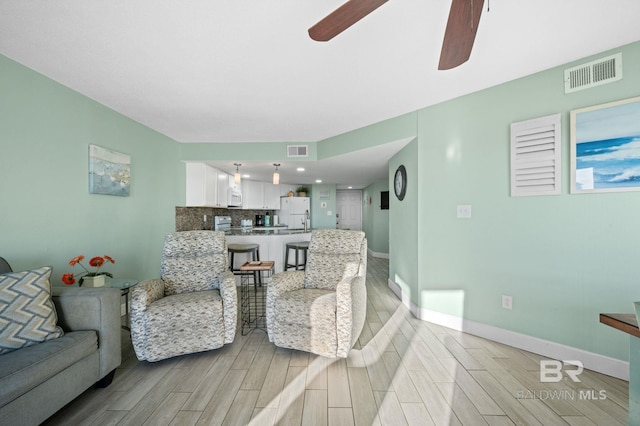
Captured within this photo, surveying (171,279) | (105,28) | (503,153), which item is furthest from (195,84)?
(503,153)

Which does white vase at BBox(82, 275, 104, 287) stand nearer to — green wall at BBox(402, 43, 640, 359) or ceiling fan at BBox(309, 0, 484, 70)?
ceiling fan at BBox(309, 0, 484, 70)

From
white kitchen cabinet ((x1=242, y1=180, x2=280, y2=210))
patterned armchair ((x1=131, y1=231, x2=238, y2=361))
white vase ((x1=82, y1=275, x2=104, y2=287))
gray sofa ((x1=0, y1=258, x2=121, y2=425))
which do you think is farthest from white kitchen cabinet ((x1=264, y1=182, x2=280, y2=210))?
gray sofa ((x1=0, y1=258, x2=121, y2=425))

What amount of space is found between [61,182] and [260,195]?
4.32 m

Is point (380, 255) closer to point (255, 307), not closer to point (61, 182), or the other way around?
point (255, 307)

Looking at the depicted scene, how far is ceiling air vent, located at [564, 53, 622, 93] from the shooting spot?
6.24 ft

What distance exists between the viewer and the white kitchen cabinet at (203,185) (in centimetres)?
427

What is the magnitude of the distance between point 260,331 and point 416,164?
264 cm

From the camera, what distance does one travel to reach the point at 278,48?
6.02 feet

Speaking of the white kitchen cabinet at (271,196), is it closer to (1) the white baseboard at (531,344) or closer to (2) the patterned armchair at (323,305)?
(2) the patterned armchair at (323,305)

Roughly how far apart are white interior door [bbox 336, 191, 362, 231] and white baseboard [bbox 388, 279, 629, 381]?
17.5ft

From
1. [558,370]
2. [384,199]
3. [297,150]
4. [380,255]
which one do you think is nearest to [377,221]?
[384,199]

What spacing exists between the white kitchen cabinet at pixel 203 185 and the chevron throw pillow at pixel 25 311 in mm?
2771

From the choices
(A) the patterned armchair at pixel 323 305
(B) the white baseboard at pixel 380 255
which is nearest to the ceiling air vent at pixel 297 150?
(A) the patterned armchair at pixel 323 305

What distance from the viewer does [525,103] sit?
2.29 meters
